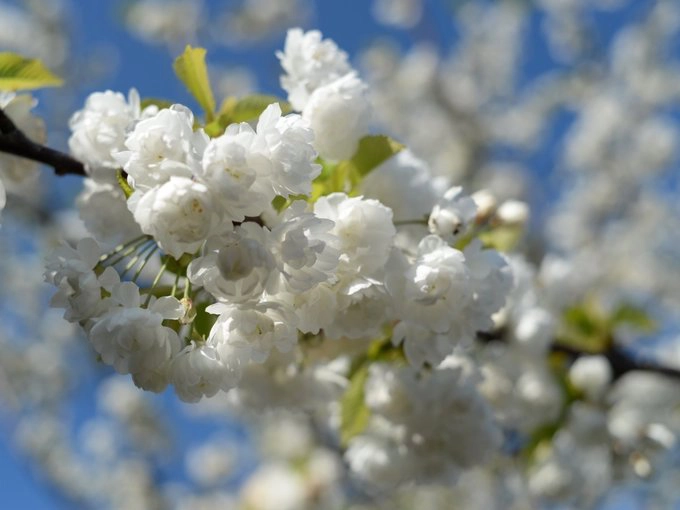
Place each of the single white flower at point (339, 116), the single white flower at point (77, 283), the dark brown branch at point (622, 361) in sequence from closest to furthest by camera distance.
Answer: the single white flower at point (77, 283) < the single white flower at point (339, 116) < the dark brown branch at point (622, 361)

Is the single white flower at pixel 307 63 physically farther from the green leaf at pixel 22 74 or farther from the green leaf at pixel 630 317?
the green leaf at pixel 630 317

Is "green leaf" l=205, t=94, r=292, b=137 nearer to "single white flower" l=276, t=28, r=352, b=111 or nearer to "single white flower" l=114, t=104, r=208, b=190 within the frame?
"single white flower" l=276, t=28, r=352, b=111

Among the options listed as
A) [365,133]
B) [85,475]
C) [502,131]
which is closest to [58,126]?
[85,475]

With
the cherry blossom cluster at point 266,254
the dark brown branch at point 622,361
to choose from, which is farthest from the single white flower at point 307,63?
the dark brown branch at point 622,361

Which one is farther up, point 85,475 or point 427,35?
point 427,35

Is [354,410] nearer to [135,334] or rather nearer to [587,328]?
[135,334]

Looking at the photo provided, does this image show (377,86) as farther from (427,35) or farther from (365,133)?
(365,133)

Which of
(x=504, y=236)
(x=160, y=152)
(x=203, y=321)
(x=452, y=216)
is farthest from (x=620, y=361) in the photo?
(x=160, y=152)
